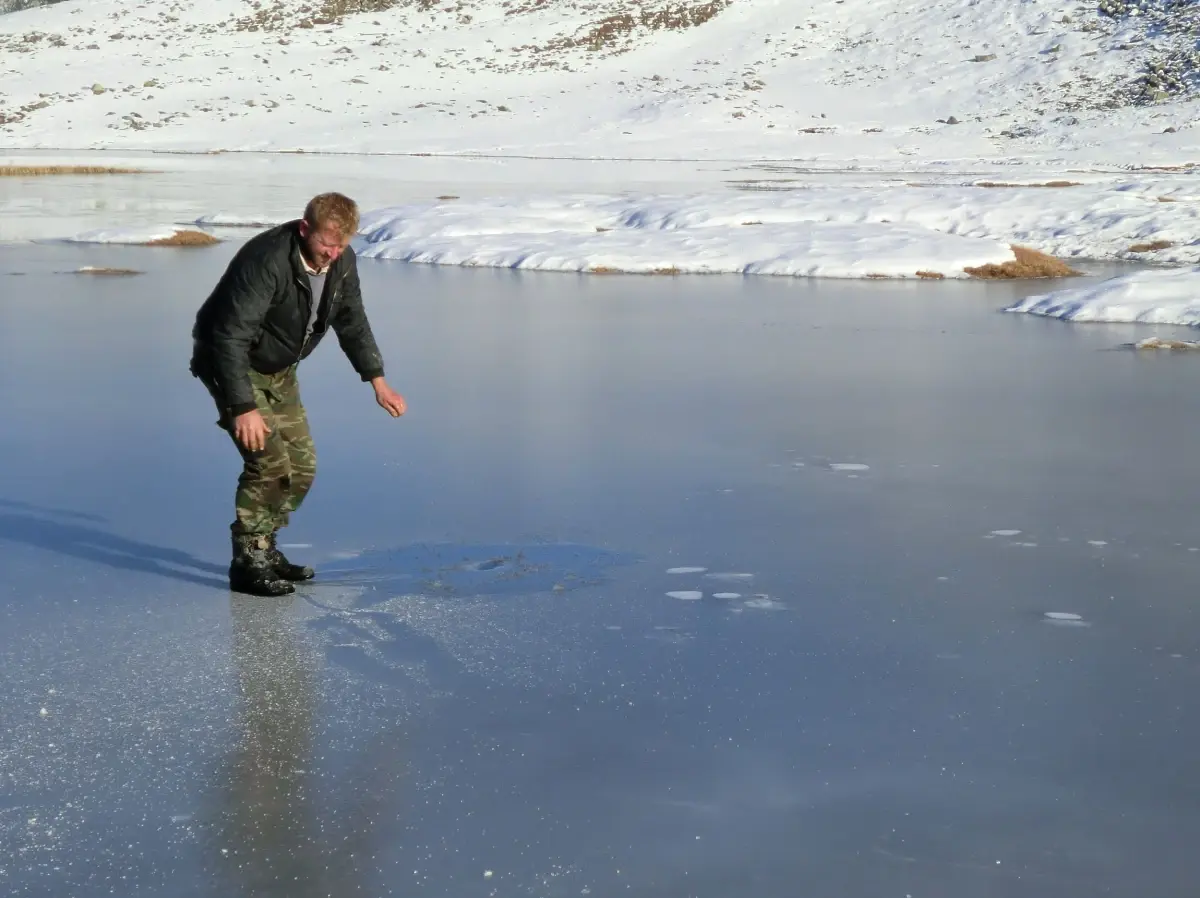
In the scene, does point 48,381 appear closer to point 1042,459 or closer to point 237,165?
point 1042,459

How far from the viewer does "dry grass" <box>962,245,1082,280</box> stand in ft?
61.2

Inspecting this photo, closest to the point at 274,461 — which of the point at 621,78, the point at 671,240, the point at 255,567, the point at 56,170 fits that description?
the point at 255,567

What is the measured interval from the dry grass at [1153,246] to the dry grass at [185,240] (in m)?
13.5

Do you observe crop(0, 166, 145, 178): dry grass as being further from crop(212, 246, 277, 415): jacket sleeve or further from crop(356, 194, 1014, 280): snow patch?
crop(212, 246, 277, 415): jacket sleeve

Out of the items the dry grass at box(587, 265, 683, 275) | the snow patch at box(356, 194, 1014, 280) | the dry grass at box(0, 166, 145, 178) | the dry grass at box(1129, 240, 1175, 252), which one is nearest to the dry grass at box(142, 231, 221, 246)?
the snow patch at box(356, 194, 1014, 280)

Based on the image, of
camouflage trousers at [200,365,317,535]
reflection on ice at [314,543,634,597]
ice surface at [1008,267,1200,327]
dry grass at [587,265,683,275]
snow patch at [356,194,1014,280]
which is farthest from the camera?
snow patch at [356,194,1014,280]

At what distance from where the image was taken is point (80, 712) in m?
4.57

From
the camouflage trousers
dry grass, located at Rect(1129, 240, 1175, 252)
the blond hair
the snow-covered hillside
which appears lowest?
dry grass, located at Rect(1129, 240, 1175, 252)

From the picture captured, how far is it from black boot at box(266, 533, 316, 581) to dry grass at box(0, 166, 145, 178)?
132 ft

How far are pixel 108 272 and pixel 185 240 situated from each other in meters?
4.83

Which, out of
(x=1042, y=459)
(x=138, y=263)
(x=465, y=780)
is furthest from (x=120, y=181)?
(x=465, y=780)

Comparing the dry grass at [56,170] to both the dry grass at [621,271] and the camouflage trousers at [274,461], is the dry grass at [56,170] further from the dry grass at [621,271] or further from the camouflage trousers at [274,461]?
the camouflage trousers at [274,461]

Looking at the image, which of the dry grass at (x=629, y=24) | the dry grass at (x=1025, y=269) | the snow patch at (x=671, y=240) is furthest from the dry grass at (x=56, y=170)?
the dry grass at (x=629, y=24)

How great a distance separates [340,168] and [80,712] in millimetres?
A: 44264
